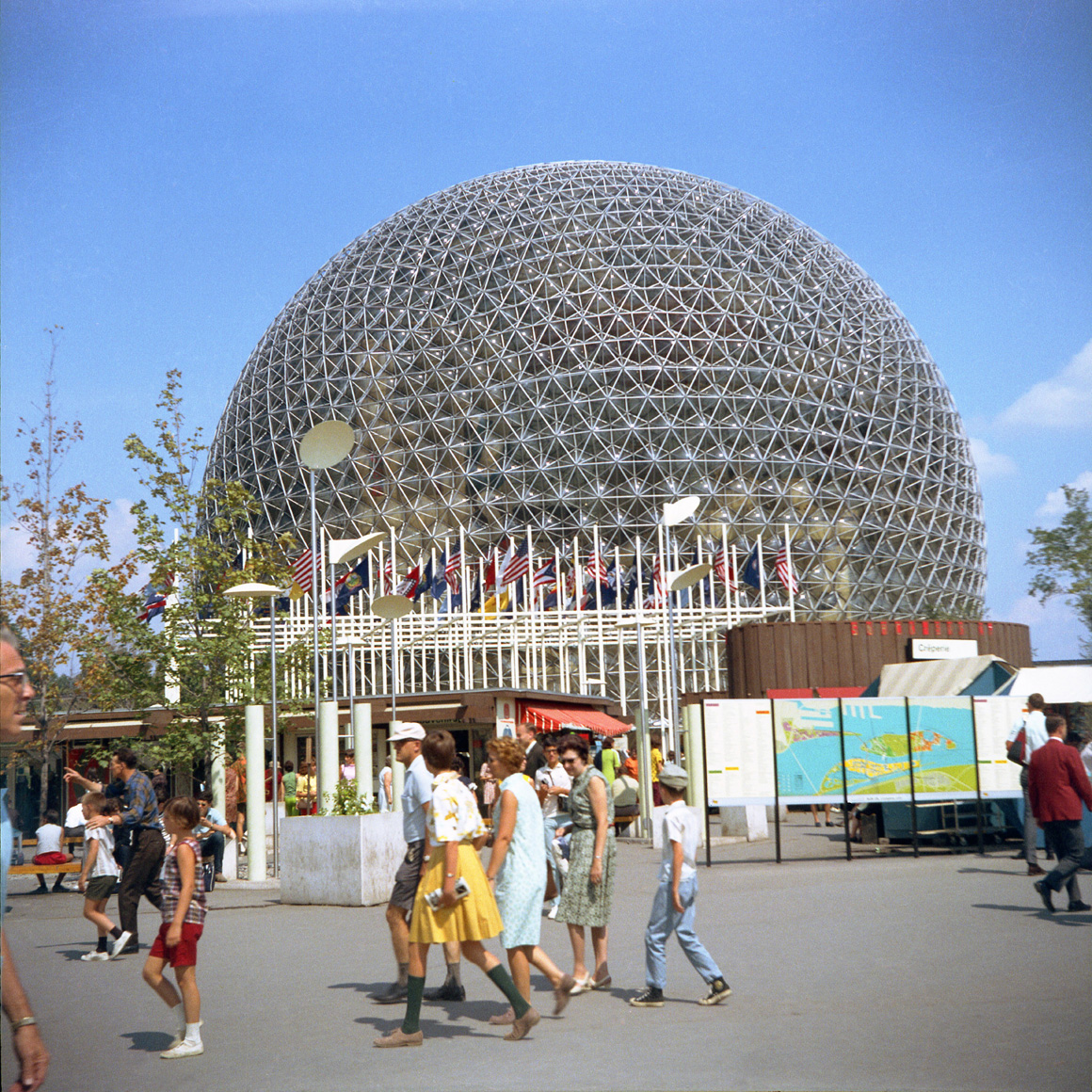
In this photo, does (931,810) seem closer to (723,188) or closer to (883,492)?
(883,492)

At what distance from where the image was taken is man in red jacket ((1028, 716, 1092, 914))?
10219mm

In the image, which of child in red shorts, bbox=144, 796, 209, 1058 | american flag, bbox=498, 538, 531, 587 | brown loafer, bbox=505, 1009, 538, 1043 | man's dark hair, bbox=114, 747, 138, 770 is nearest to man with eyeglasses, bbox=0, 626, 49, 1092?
child in red shorts, bbox=144, 796, 209, 1058

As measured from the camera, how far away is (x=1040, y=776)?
418 inches

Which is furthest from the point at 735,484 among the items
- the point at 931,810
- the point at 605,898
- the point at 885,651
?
the point at 605,898

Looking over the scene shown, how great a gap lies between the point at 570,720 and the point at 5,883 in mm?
27895

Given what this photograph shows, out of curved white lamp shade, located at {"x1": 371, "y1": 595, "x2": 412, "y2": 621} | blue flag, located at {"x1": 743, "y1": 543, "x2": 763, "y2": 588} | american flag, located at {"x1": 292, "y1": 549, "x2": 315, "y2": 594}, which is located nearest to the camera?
curved white lamp shade, located at {"x1": 371, "y1": 595, "x2": 412, "y2": 621}

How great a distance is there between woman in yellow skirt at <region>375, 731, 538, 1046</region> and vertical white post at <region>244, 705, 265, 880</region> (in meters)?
9.58

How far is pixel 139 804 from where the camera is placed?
36.4 feet

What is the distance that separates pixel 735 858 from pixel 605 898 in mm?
9247

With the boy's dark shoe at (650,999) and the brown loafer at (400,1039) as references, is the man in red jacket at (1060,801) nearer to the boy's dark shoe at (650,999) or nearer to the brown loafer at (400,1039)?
the boy's dark shoe at (650,999)

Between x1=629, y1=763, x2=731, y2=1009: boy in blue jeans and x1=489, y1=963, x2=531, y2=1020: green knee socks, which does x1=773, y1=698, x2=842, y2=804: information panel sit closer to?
x1=629, y1=763, x2=731, y2=1009: boy in blue jeans

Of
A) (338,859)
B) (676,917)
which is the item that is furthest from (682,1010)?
(338,859)

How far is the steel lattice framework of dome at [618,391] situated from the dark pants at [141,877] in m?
37.7

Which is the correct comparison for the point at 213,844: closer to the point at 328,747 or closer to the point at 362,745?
the point at 328,747
